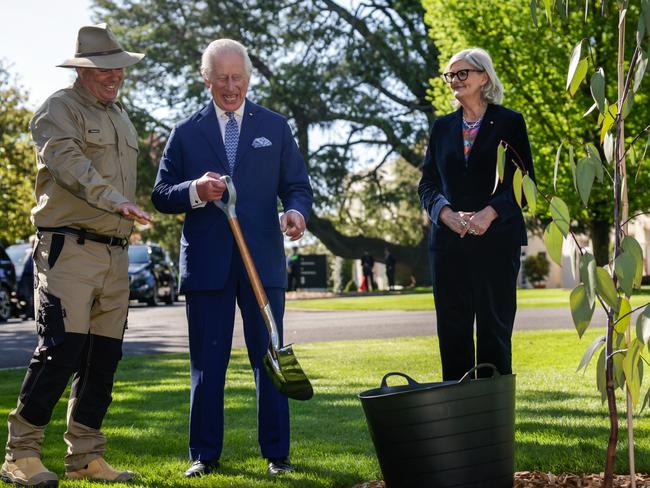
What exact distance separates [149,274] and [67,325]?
2535 centimetres

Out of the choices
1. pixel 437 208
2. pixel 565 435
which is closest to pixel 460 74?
pixel 437 208

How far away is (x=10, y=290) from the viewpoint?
22.3 meters

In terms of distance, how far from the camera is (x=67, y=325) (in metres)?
4.93

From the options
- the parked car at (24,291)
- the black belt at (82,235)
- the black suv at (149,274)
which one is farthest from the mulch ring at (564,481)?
the black suv at (149,274)

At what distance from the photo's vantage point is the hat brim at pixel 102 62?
507 centimetres

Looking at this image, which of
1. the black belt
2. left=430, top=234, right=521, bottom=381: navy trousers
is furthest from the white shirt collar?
left=430, top=234, right=521, bottom=381: navy trousers

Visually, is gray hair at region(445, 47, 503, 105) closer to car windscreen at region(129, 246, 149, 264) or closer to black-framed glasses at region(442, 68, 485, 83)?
black-framed glasses at region(442, 68, 485, 83)

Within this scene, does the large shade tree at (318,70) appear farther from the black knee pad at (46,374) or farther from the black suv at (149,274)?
the black knee pad at (46,374)

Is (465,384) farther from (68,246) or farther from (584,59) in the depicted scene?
(68,246)

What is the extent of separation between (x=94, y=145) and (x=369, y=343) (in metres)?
9.46

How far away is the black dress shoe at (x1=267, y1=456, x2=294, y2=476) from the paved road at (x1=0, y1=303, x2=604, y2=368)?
7.78m

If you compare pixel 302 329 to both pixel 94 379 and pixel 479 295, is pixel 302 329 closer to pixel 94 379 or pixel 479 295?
pixel 94 379

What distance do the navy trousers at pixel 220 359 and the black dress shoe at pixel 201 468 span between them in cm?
3

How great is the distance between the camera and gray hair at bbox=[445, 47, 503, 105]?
16.6 ft
